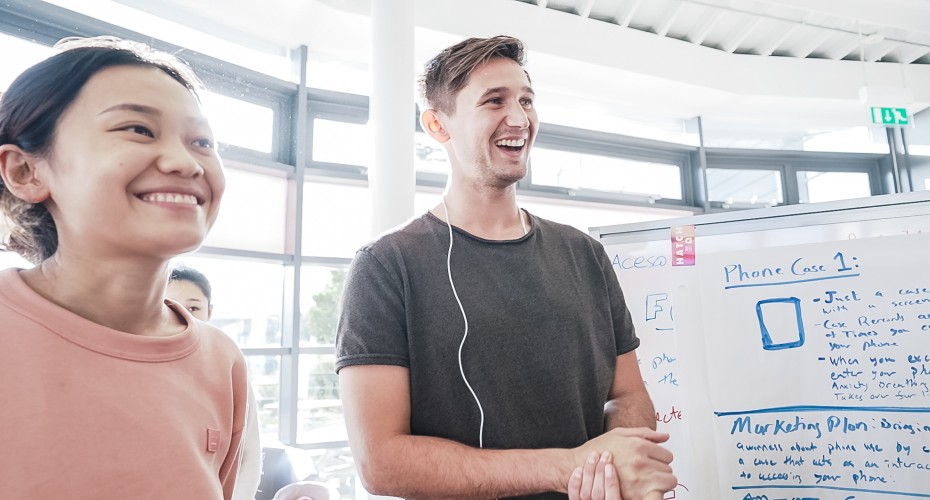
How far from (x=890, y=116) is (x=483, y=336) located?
14.5 feet

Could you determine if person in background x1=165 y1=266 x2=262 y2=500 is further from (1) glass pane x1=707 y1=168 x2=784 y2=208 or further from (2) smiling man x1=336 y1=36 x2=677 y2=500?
(1) glass pane x1=707 y1=168 x2=784 y2=208

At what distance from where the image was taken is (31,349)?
632mm

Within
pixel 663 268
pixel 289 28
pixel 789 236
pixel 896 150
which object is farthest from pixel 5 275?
pixel 896 150

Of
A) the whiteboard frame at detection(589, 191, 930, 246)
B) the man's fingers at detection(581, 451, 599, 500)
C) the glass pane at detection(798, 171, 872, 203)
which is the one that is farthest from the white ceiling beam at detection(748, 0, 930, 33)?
the man's fingers at detection(581, 451, 599, 500)

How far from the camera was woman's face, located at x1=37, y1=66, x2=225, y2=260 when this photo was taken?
0.69m

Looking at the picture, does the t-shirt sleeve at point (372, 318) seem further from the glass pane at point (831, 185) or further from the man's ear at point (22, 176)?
the glass pane at point (831, 185)

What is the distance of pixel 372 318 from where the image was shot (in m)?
1.10

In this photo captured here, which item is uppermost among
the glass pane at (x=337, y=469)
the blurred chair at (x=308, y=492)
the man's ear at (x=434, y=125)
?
the man's ear at (x=434, y=125)

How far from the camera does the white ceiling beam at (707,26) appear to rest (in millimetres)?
4137

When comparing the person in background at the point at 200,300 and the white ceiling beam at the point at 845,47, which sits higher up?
the white ceiling beam at the point at 845,47

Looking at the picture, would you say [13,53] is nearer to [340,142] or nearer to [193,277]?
[193,277]

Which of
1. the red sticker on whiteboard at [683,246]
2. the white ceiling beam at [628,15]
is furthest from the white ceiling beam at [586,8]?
the red sticker on whiteboard at [683,246]

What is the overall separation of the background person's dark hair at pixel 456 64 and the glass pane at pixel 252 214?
2246mm

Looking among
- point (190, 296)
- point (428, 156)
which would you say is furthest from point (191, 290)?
point (428, 156)
